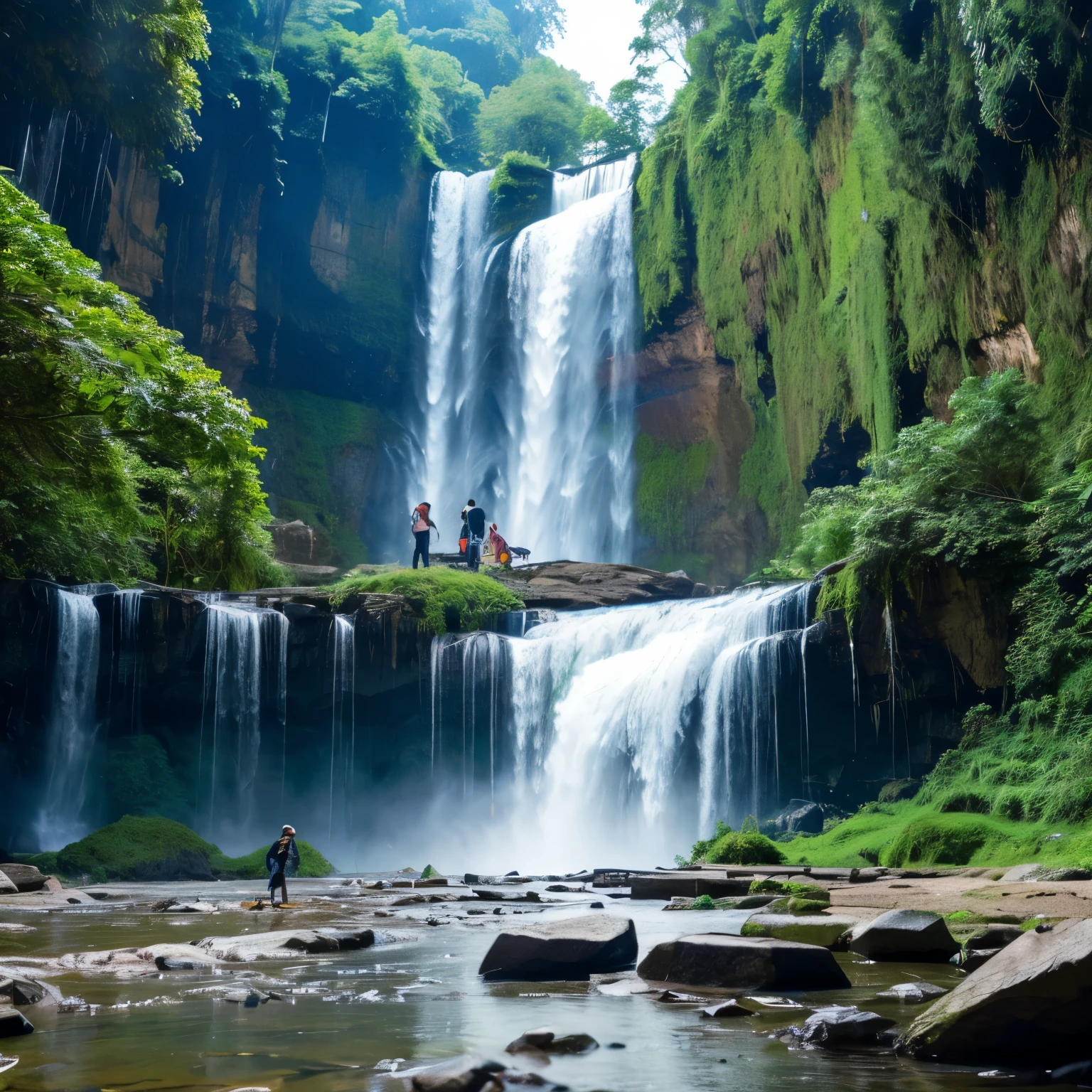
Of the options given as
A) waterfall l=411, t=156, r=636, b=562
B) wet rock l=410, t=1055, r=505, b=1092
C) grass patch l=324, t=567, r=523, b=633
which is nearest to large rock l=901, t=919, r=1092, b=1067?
wet rock l=410, t=1055, r=505, b=1092

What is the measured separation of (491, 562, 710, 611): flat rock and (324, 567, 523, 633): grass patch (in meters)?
1.30

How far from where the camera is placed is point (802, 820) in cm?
1728

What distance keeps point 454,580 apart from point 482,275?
63.5 ft

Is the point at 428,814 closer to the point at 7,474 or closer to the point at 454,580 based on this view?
the point at 454,580

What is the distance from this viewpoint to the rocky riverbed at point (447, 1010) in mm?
3506

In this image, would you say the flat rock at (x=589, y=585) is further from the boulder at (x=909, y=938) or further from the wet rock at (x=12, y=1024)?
the wet rock at (x=12, y=1024)

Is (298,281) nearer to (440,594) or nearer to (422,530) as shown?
(422,530)

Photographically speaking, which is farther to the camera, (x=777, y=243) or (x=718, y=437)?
(x=718, y=437)

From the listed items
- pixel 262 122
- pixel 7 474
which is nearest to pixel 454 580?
pixel 7 474

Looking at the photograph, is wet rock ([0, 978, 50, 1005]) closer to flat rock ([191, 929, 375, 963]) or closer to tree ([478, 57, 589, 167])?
flat rock ([191, 929, 375, 963])

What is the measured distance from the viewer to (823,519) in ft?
70.9

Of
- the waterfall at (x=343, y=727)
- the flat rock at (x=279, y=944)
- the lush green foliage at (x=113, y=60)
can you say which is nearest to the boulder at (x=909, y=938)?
the flat rock at (x=279, y=944)

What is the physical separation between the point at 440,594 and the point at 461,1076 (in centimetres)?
2029

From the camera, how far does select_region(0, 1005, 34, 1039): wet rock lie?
4043mm
